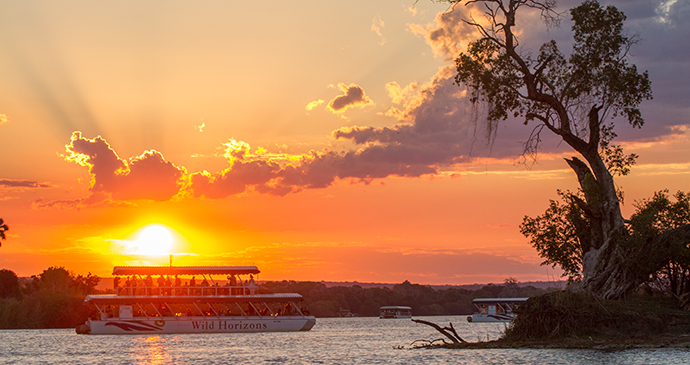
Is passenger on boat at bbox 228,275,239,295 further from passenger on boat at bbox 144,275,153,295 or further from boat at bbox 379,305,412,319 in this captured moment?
boat at bbox 379,305,412,319

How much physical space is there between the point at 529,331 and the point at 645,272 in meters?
7.53

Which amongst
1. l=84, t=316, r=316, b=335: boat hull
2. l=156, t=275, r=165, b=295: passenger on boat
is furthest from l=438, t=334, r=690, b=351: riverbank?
l=156, t=275, r=165, b=295: passenger on boat

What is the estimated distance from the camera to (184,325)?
2753 inches

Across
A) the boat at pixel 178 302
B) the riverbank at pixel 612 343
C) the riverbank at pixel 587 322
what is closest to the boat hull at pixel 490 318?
the boat at pixel 178 302

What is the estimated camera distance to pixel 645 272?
38.6 metres

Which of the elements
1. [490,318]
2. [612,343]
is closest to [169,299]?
[612,343]

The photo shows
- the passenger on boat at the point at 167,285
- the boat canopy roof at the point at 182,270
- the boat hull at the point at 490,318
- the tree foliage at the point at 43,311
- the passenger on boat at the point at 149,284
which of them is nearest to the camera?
the boat canopy roof at the point at 182,270

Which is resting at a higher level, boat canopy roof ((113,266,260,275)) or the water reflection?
boat canopy roof ((113,266,260,275))

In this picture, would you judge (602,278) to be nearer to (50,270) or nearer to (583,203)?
(583,203)

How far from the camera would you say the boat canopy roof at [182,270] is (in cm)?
6750

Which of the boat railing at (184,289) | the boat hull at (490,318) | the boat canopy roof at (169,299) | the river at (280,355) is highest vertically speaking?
the boat railing at (184,289)

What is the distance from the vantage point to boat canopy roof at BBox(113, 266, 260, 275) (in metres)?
67.5

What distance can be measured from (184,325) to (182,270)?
6.08 m

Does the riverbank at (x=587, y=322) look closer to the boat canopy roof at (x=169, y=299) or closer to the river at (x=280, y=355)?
the river at (x=280, y=355)
